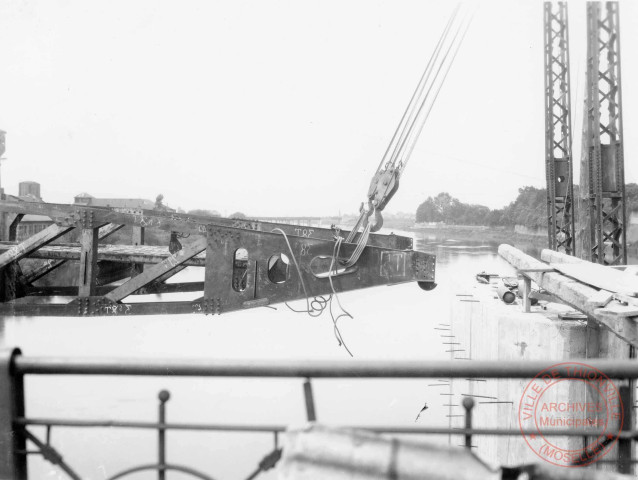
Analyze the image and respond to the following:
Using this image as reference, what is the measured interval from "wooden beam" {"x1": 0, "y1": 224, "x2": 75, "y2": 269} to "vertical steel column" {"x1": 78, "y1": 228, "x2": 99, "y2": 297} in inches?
10.3

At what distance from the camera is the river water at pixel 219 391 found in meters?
20.0

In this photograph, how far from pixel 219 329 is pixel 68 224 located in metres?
21.2

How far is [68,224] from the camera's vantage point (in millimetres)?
5922

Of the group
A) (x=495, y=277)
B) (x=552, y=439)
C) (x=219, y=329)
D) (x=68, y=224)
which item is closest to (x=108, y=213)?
(x=68, y=224)

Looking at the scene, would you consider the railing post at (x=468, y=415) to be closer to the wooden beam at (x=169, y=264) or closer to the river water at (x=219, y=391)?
the wooden beam at (x=169, y=264)

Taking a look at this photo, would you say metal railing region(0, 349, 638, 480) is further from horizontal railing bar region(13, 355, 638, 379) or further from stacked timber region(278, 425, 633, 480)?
stacked timber region(278, 425, 633, 480)

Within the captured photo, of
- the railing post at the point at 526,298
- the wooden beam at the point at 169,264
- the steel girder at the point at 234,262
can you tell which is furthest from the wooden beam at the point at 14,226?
the railing post at the point at 526,298

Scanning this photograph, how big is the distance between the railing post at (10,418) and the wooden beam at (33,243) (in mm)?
4650

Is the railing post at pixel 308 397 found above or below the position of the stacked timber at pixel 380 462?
above

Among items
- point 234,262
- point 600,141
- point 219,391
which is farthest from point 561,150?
point 219,391

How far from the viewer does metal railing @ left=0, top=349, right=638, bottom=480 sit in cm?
152

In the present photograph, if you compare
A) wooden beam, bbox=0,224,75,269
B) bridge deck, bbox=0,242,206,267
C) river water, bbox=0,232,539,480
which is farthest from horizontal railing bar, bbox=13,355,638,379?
river water, bbox=0,232,539,480

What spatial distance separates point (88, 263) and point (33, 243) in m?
0.81

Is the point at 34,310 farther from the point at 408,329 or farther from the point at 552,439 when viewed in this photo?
the point at 408,329
